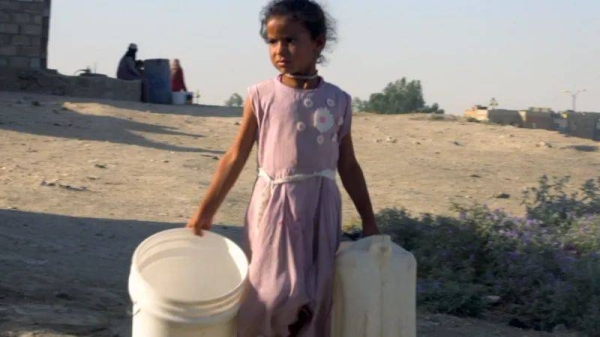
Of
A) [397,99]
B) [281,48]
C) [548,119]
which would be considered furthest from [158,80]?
[397,99]

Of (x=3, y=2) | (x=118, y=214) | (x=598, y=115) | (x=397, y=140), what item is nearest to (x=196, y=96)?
(x=3, y=2)

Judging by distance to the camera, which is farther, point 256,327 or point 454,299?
point 454,299

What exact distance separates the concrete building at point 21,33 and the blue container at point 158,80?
91.2 inches

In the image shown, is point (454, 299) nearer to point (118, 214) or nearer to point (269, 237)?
point (269, 237)

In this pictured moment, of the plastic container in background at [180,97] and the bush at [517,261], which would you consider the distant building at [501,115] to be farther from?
the bush at [517,261]

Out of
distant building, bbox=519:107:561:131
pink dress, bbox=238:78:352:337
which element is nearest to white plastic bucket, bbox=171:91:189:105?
distant building, bbox=519:107:561:131

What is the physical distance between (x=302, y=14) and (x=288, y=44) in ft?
0.34

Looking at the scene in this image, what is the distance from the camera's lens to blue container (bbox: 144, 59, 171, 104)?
68.9 ft

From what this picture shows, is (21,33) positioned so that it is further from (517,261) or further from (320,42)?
(320,42)

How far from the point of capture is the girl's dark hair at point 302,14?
3602mm

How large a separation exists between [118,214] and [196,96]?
1668cm

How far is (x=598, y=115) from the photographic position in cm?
3247

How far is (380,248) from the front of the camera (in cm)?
345

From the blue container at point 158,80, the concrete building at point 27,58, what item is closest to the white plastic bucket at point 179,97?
the blue container at point 158,80
